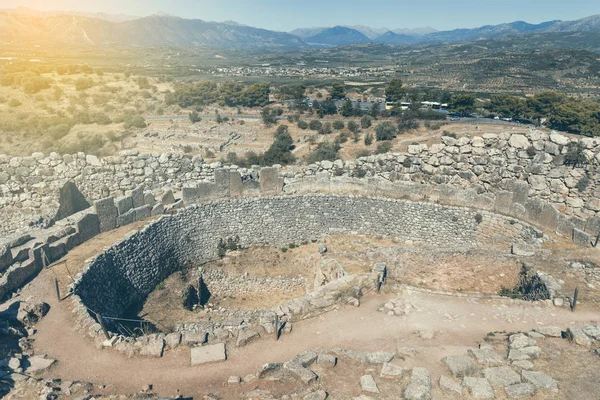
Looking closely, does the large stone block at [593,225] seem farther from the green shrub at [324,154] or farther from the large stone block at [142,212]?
the green shrub at [324,154]

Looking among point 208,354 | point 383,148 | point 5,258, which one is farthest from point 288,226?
point 383,148

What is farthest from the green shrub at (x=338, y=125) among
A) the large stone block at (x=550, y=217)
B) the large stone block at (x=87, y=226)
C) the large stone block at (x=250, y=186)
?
the large stone block at (x=87, y=226)

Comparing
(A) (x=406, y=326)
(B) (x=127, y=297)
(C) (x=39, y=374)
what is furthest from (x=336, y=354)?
(B) (x=127, y=297)

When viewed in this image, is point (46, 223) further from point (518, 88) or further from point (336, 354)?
point (518, 88)

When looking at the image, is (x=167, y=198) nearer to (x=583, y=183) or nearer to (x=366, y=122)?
(x=583, y=183)

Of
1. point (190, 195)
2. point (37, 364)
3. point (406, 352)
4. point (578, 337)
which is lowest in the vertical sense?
point (406, 352)

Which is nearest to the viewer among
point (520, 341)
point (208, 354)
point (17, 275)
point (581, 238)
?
point (208, 354)
